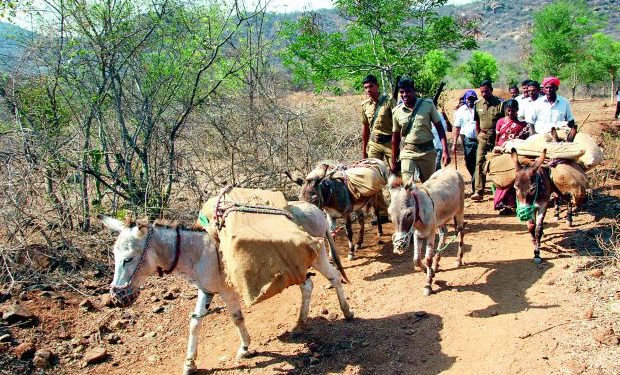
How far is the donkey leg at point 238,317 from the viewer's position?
184 inches

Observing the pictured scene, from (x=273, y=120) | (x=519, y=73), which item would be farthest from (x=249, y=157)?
(x=519, y=73)

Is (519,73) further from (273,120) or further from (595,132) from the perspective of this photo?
(273,120)

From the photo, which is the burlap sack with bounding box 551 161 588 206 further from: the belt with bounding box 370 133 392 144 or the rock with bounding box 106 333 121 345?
the rock with bounding box 106 333 121 345

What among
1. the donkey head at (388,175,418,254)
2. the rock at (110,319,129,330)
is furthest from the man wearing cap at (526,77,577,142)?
the rock at (110,319,129,330)

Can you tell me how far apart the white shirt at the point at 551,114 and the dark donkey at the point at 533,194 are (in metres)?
1.53

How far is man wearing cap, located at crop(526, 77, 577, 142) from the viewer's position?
7449 millimetres

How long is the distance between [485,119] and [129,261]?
7.19 m

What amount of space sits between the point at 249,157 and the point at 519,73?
1544 inches

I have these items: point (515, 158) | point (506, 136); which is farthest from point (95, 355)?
point (506, 136)

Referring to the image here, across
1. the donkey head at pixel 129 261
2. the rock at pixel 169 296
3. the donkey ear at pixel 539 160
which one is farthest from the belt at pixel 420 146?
the donkey head at pixel 129 261

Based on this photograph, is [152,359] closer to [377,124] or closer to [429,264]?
[429,264]

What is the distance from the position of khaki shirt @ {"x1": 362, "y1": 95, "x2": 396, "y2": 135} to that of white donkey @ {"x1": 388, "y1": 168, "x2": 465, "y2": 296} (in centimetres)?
146

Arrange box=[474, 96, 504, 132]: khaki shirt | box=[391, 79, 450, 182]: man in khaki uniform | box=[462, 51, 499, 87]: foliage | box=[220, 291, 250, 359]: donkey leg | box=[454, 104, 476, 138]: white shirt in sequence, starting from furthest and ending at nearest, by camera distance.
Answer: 1. box=[462, 51, 499, 87]: foliage
2. box=[454, 104, 476, 138]: white shirt
3. box=[474, 96, 504, 132]: khaki shirt
4. box=[391, 79, 450, 182]: man in khaki uniform
5. box=[220, 291, 250, 359]: donkey leg

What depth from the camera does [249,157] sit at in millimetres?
8898
